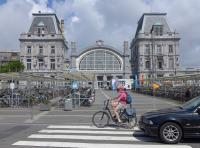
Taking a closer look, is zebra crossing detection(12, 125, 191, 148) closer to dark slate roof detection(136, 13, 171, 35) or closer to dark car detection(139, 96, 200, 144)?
dark car detection(139, 96, 200, 144)

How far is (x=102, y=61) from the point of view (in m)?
126

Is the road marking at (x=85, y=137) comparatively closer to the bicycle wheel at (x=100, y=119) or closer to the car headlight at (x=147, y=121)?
the car headlight at (x=147, y=121)

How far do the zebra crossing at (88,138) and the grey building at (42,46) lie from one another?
106 meters

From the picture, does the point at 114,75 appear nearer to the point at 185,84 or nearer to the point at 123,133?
the point at 185,84

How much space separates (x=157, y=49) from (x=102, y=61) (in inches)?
670

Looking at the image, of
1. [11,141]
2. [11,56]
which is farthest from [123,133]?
[11,56]

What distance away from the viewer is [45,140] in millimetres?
11875

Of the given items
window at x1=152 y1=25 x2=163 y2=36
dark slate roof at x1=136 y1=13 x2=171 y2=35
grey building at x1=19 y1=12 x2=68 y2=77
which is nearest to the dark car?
grey building at x1=19 y1=12 x2=68 y2=77

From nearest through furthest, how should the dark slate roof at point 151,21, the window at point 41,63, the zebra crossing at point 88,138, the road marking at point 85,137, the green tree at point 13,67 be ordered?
the zebra crossing at point 88,138
the road marking at point 85,137
the green tree at point 13,67
the window at point 41,63
the dark slate roof at point 151,21

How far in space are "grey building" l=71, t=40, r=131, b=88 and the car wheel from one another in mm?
113888

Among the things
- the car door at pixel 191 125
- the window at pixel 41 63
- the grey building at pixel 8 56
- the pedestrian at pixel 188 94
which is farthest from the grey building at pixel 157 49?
the car door at pixel 191 125

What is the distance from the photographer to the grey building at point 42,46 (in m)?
121

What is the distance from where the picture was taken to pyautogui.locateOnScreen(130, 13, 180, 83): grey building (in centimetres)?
12219

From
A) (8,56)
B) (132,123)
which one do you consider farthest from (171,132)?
(8,56)
